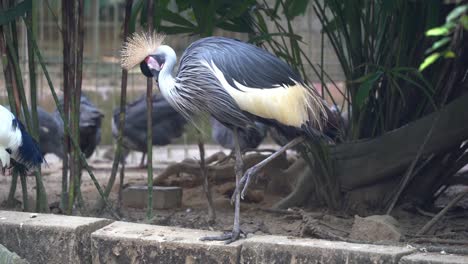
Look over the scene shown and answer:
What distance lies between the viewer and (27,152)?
18.5ft

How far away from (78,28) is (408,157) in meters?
2.29

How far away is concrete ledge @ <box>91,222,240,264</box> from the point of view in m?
4.27

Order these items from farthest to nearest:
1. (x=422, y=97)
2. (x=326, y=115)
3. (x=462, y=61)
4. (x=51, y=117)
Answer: (x=51, y=117), (x=422, y=97), (x=462, y=61), (x=326, y=115)

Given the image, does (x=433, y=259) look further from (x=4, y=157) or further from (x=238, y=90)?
(x=4, y=157)

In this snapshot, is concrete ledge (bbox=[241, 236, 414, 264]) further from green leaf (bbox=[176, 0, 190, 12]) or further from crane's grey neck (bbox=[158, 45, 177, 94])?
green leaf (bbox=[176, 0, 190, 12])

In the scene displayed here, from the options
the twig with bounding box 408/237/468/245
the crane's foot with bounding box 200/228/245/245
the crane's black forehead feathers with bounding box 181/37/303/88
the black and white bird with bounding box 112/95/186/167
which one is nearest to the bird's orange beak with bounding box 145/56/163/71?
the crane's black forehead feathers with bounding box 181/37/303/88

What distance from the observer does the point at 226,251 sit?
4.25 meters

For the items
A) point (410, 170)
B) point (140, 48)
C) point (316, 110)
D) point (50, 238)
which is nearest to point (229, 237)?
point (316, 110)

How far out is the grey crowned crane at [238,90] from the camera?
14.5 feet

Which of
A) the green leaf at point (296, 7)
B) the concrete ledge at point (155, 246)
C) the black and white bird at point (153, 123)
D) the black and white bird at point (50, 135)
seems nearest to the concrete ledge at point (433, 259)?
the concrete ledge at point (155, 246)

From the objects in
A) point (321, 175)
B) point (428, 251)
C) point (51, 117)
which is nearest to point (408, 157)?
point (321, 175)

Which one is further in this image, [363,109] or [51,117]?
[51,117]

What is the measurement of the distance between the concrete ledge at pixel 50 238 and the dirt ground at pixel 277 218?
781mm

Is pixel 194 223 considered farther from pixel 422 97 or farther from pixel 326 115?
pixel 422 97
